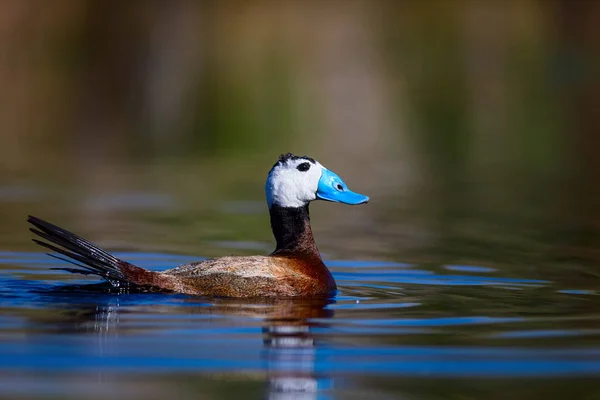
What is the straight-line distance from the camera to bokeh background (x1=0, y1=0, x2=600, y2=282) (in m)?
13.7

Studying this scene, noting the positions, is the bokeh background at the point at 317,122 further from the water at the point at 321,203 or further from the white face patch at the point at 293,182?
the white face patch at the point at 293,182

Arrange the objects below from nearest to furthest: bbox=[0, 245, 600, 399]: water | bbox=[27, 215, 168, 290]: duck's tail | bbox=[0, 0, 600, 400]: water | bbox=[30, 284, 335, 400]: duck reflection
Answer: bbox=[0, 245, 600, 399]: water → bbox=[30, 284, 335, 400]: duck reflection → bbox=[0, 0, 600, 400]: water → bbox=[27, 215, 168, 290]: duck's tail

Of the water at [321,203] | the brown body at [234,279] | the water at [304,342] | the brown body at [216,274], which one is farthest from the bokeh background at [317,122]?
the brown body at [234,279]

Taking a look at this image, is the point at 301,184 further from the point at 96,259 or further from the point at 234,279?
the point at 96,259

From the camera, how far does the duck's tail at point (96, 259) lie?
28.2ft

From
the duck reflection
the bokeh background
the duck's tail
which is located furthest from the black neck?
A: the bokeh background

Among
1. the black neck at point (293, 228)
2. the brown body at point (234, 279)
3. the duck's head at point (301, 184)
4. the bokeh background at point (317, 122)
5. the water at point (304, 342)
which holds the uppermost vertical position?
the bokeh background at point (317, 122)

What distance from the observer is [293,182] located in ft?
32.3

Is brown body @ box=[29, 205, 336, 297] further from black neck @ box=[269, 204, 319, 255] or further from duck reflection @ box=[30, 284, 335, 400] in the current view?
black neck @ box=[269, 204, 319, 255]

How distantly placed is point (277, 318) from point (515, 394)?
2.37 meters

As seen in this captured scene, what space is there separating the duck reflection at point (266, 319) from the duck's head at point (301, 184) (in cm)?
110

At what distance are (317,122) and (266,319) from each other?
1832cm

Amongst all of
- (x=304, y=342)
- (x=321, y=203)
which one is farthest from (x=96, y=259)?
(x=321, y=203)

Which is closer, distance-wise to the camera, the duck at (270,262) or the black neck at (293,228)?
the duck at (270,262)
